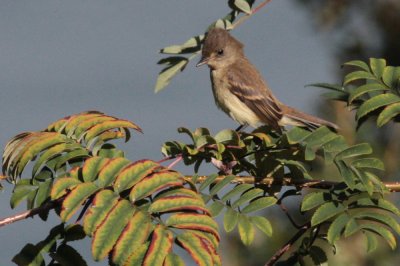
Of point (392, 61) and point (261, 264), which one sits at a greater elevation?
point (392, 61)

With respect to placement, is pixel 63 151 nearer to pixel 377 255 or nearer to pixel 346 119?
pixel 377 255

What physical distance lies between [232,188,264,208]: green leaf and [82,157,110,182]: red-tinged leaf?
0.61 metres

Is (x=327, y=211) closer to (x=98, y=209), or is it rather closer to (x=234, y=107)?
(x=98, y=209)

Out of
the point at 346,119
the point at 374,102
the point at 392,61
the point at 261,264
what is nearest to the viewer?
the point at 374,102

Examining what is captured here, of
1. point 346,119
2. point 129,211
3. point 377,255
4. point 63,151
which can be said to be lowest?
point 377,255

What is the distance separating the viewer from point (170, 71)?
206 inches

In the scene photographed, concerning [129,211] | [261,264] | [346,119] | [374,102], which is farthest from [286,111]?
[129,211]

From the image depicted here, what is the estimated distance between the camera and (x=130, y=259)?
319cm

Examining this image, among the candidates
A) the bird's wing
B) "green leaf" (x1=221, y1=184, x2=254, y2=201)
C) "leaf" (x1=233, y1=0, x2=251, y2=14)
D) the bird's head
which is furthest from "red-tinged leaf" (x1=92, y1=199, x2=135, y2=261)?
the bird's wing

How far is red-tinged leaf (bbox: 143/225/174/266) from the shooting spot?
317 cm

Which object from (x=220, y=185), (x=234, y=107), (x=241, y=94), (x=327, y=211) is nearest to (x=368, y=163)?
(x=327, y=211)

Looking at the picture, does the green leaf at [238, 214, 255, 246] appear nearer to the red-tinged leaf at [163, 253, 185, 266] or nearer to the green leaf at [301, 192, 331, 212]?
the green leaf at [301, 192, 331, 212]

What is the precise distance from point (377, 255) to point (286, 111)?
1.87m

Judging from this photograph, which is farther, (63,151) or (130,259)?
(63,151)
